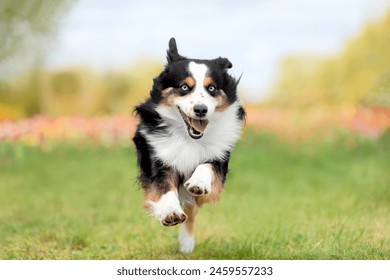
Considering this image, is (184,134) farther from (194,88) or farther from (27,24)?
(27,24)

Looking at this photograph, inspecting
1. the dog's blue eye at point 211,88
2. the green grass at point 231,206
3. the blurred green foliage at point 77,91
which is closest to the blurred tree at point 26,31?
the blurred green foliage at point 77,91

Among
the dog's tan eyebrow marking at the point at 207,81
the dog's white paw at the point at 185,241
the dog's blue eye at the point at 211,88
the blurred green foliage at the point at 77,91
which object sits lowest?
the blurred green foliage at the point at 77,91

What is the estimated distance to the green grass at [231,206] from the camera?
5.75m

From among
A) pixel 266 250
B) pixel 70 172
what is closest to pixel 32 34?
pixel 70 172

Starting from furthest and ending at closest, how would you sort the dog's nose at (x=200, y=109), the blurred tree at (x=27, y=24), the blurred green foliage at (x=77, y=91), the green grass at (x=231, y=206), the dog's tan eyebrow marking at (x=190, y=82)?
1. the blurred green foliage at (x=77, y=91)
2. the blurred tree at (x=27, y=24)
3. the green grass at (x=231, y=206)
4. the dog's tan eyebrow marking at (x=190, y=82)
5. the dog's nose at (x=200, y=109)

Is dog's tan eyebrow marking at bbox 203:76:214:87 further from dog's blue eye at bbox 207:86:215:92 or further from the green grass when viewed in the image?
the green grass

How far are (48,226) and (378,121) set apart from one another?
6521 millimetres

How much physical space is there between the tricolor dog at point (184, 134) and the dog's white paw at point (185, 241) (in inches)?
36.1

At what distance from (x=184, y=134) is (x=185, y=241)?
136 cm

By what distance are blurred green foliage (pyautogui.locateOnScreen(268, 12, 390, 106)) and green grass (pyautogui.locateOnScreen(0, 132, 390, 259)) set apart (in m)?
1.59

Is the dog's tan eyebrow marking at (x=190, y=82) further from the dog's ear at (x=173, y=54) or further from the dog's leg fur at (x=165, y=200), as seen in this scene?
the dog's leg fur at (x=165, y=200)

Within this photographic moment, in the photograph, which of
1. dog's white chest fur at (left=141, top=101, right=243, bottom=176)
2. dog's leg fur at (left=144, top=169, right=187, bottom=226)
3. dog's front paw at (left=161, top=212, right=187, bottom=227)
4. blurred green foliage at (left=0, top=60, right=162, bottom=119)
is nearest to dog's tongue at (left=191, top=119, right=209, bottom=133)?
dog's white chest fur at (left=141, top=101, right=243, bottom=176)

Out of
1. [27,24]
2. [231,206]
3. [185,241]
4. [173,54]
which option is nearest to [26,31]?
[27,24]

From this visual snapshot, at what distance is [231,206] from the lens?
824 centimetres
